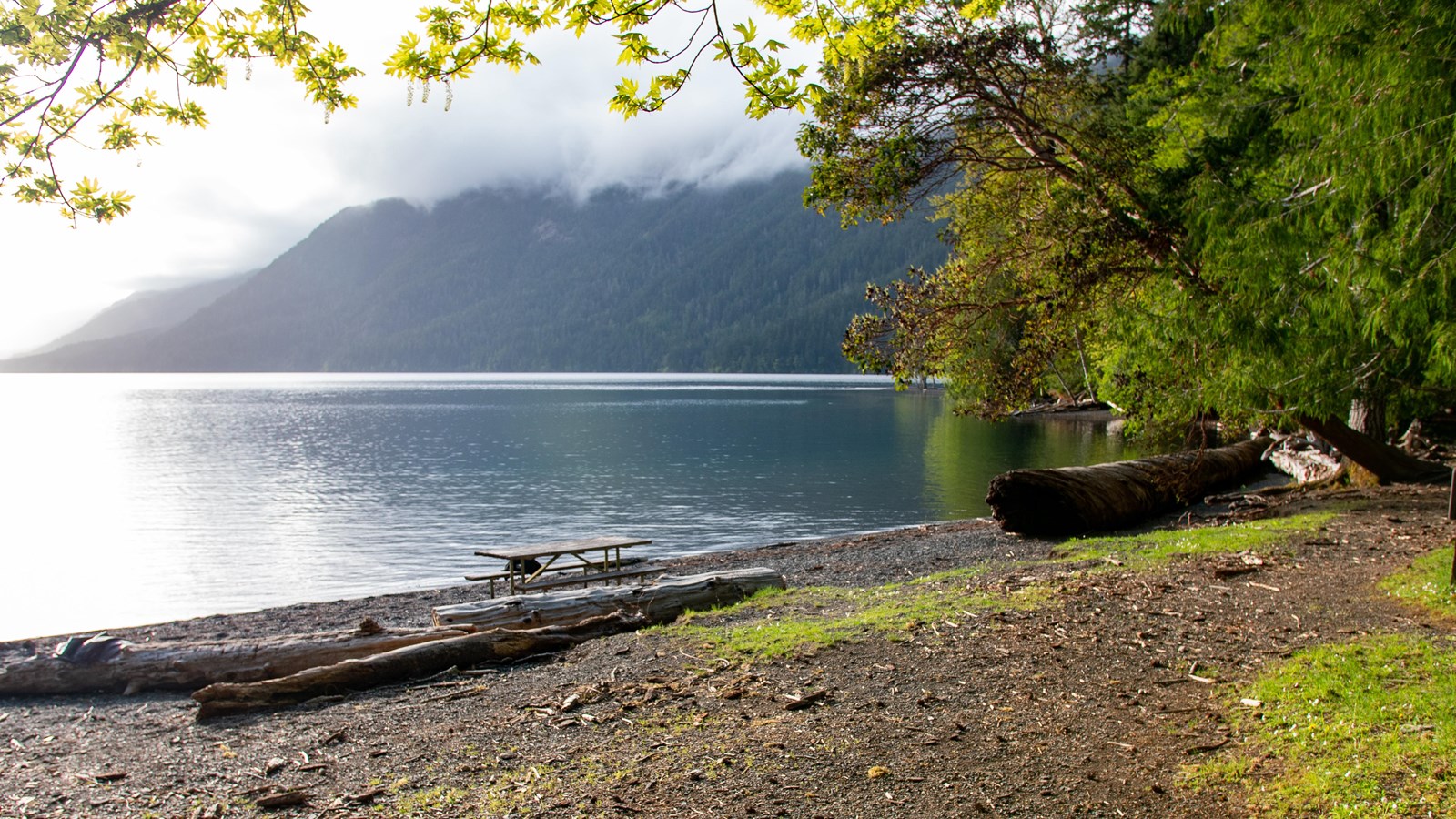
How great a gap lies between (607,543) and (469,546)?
9.52 meters

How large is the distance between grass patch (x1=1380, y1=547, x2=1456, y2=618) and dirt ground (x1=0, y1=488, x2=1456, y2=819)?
0.78 feet

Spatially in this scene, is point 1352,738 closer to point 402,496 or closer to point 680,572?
point 680,572

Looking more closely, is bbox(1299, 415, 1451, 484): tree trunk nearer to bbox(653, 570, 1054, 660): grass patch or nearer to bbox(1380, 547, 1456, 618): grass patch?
bbox(1380, 547, 1456, 618): grass patch

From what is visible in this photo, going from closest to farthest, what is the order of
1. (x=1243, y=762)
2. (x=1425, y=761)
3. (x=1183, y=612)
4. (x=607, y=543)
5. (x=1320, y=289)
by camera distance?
(x=1425, y=761), (x=1243, y=762), (x=1183, y=612), (x=1320, y=289), (x=607, y=543)

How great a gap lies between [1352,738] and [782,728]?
3743 mm

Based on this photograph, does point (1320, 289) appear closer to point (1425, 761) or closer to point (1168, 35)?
point (1425, 761)

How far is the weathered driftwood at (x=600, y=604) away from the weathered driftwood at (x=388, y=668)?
34.3 inches

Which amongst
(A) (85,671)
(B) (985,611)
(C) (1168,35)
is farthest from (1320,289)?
(C) (1168,35)

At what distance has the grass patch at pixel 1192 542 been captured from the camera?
43.7 feet

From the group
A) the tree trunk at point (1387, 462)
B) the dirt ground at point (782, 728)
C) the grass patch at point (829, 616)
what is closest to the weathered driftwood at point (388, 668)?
the dirt ground at point (782, 728)

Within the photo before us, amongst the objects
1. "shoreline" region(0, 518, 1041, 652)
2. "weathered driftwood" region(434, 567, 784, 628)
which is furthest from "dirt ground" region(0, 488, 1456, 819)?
"shoreline" region(0, 518, 1041, 652)

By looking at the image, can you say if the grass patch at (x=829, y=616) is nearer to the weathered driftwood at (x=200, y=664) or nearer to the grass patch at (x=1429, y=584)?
the weathered driftwood at (x=200, y=664)

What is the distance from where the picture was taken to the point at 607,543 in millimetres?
18328

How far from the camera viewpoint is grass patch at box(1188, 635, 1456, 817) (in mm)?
4852
